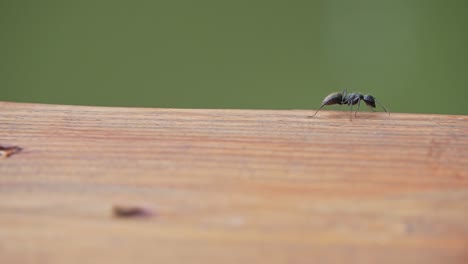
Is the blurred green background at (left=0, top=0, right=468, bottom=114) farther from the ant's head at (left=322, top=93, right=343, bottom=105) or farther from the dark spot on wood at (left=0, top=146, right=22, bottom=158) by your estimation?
the dark spot on wood at (left=0, top=146, right=22, bottom=158)

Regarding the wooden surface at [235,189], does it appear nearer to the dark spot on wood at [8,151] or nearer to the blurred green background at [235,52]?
the dark spot on wood at [8,151]

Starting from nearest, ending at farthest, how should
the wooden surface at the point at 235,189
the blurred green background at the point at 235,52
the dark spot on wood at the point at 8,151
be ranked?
the wooden surface at the point at 235,189 → the dark spot on wood at the point at 8,151 → the blurred green background at the point at 235,52

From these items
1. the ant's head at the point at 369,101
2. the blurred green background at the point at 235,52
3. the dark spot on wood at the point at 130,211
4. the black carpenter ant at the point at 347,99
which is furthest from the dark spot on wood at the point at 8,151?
the blurred green background at the point at 235,52

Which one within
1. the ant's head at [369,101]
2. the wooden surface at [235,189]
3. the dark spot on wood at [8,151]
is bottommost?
the ant's head at [369,101]

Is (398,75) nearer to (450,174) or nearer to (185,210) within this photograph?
A: (450,174)

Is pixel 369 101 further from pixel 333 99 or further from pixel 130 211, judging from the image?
pixel 130 211

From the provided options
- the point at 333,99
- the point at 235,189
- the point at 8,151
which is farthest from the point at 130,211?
the point at 333,99

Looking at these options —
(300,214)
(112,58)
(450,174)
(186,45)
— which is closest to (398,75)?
(186,45)

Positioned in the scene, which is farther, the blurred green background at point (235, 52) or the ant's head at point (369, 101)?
the blurred green background at point (235, 52)
